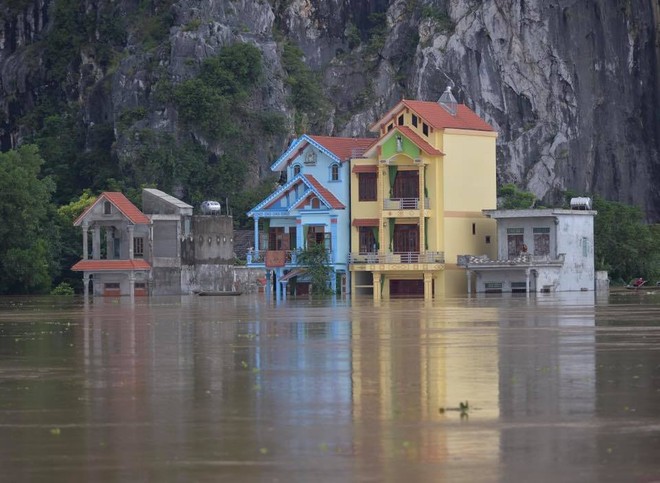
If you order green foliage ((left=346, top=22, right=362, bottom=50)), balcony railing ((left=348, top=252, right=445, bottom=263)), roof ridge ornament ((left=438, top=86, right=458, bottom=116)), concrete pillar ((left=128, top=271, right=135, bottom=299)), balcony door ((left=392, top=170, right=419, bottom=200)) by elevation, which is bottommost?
concrete pillar ((left=128, top=271, right=135, bottom=299))

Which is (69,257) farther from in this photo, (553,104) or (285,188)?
(553,104)

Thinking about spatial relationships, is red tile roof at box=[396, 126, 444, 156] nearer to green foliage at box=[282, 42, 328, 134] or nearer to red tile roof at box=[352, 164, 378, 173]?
red tile roof at box=[352, 164, 378, 173]

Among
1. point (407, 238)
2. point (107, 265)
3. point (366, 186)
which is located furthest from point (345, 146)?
point (107, 265)

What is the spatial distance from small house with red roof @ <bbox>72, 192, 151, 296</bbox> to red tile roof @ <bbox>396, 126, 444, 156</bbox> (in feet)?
59.5

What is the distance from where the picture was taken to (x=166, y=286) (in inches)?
3612

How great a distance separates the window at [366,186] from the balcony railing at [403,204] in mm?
1546

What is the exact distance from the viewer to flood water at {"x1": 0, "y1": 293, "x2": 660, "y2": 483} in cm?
1727

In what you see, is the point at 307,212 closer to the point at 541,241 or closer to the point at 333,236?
the point at 333,236

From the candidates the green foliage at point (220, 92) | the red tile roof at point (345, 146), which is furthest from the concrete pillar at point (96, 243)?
the green foliage at point (220, 92)

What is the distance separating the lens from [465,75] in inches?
5364

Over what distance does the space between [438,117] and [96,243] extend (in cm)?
2104

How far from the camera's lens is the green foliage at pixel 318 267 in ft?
266

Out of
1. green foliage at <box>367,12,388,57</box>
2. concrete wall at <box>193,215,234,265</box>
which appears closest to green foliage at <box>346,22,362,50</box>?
green foliage at <box>367,12,388,57</box>

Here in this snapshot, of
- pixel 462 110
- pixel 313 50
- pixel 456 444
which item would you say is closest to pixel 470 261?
pixel 462 110
